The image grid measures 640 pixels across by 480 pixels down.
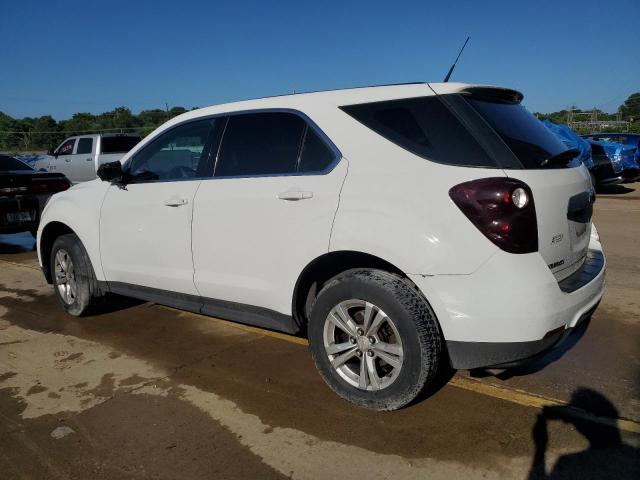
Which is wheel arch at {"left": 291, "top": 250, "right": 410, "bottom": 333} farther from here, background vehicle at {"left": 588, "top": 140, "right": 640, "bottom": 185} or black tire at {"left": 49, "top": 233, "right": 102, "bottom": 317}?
background vehicle at {"left": 588, "top": 140, "right": 640, "bottom": 185}

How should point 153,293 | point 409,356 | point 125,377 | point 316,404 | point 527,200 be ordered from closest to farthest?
point 527,200 → point 409,356 → point 316,404 → point 125,377 → point 153,293

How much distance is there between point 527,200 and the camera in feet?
8.34

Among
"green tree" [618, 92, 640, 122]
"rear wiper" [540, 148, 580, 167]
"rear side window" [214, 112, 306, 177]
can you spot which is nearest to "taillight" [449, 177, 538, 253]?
"rear wiper" [540, 148, 580, 167]

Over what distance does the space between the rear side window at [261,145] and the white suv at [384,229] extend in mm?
10

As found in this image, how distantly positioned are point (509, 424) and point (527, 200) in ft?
4.10

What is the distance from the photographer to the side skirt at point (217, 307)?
3365 mm

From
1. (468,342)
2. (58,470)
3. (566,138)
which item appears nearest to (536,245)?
(468,342)

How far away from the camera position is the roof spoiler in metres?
2.92

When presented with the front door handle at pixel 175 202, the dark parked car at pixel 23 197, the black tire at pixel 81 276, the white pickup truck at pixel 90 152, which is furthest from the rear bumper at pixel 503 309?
the white pickup truck at pixel 90 152

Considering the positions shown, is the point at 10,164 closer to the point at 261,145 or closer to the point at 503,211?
the point at 261,145

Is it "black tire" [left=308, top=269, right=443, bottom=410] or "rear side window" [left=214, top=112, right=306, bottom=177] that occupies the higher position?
"rear side window" [left=214, top=112, right=306, bottom=177]

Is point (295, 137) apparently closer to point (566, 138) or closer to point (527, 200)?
point (527, 200)

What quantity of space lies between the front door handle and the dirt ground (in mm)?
1166

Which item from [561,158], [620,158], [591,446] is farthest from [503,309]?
[620,158]
